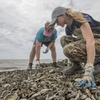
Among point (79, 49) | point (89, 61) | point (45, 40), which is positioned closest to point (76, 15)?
point (79, 49)

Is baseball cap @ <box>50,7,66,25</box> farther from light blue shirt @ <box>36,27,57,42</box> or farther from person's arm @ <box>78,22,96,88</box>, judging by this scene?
light blue shirt @ <box>36,27,57,42</box>

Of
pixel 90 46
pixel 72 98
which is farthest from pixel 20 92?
pixel 90 46

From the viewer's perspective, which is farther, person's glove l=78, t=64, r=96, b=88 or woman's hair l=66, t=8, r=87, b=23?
woman's hair l=66, t=8, r=87, b=23

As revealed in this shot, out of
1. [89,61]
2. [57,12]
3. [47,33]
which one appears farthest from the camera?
[47,33]

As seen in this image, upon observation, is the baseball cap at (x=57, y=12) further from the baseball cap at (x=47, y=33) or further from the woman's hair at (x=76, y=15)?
the baseball cap at (x=47, y=33)

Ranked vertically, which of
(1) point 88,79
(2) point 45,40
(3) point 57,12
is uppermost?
(3) point 57,12

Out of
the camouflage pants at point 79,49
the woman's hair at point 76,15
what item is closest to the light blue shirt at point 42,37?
the camouflage pants at point 79,49

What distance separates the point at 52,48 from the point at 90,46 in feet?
12.9

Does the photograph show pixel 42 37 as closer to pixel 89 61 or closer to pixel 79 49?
pixel 79 49

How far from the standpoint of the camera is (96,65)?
12.8ft

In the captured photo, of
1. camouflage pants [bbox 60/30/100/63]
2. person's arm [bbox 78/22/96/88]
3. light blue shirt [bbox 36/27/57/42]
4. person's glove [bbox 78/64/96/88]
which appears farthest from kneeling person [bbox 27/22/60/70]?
person's glove [bbox 78/64/96/88]

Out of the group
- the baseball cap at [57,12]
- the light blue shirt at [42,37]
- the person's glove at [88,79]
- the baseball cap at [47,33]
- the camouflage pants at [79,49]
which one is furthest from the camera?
the light blue shirt at [42,37]

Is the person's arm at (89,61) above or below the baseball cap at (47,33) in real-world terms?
below

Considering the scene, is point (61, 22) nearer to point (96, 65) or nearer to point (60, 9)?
point (60, 9)
